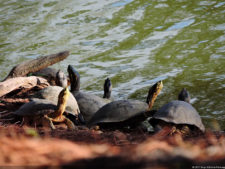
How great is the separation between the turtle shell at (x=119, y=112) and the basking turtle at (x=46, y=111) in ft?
0.89

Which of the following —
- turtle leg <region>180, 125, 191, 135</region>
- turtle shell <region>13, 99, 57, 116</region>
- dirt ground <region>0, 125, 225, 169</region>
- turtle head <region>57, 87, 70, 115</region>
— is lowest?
turtle leg <region>180, 125, 191, 135</region>

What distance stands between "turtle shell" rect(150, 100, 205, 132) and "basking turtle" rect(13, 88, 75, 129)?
79 centimetres

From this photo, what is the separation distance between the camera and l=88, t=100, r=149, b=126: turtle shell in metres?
3.33

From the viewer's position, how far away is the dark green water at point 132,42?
5449 millimetres

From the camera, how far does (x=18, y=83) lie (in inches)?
179

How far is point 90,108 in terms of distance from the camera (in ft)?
13.3

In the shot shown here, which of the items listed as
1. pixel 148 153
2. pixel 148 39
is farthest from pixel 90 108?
pixel 148 39

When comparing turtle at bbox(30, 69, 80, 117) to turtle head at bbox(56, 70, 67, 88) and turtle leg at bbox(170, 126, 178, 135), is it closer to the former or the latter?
turtle head at bbox(56, 70, 67, 88)

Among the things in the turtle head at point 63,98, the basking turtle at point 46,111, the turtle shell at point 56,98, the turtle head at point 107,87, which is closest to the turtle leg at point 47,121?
the basking turtle at point 46,111

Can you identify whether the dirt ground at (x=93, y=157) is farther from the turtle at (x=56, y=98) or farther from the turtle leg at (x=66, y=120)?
the turtle at (x=56, y=98)

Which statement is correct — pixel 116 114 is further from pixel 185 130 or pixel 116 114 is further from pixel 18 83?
pixel 18 83

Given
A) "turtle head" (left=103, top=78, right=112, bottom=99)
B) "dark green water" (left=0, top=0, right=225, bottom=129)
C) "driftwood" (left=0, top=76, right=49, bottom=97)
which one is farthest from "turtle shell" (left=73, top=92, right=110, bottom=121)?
"dark green water" (left=0, top=0, right=225, bottom=129)

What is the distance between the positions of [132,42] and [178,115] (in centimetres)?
455

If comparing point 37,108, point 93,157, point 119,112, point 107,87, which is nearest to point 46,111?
point 37,108
